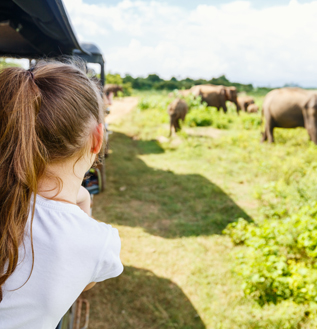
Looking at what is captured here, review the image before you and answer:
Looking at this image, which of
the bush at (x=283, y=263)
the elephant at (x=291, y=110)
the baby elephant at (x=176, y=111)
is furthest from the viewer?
the baby elephant at (x=176, y=111)

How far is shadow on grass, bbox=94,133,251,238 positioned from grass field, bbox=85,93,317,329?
0.06ft

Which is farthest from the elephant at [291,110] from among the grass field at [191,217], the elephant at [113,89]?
the elephant at [113,89]

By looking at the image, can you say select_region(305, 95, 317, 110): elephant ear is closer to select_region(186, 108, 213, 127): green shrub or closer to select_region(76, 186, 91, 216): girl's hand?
select_region(186, 108, 213, 127): green shrub

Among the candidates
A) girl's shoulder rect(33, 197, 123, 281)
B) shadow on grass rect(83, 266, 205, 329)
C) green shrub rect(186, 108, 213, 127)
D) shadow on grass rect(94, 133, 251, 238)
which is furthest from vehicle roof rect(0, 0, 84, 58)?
green shrub rect(186, 108, 213, 127)

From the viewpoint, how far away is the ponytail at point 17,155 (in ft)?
2.65

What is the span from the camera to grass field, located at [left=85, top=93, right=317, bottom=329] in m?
2.85

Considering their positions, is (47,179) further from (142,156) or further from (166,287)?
A: (142,156)

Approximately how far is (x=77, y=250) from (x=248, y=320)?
92.8 inches

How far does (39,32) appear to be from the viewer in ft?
8.77

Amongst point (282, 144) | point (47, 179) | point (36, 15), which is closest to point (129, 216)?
point (36, 15)

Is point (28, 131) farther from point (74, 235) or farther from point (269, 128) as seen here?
point (269, 128)

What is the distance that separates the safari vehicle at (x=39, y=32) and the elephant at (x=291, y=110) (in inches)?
297

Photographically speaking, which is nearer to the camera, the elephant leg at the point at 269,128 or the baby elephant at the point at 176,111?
the elephant leg at the point at 269,128

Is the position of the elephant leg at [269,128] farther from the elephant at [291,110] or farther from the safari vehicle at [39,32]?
the safari vehicle at [39,32]
